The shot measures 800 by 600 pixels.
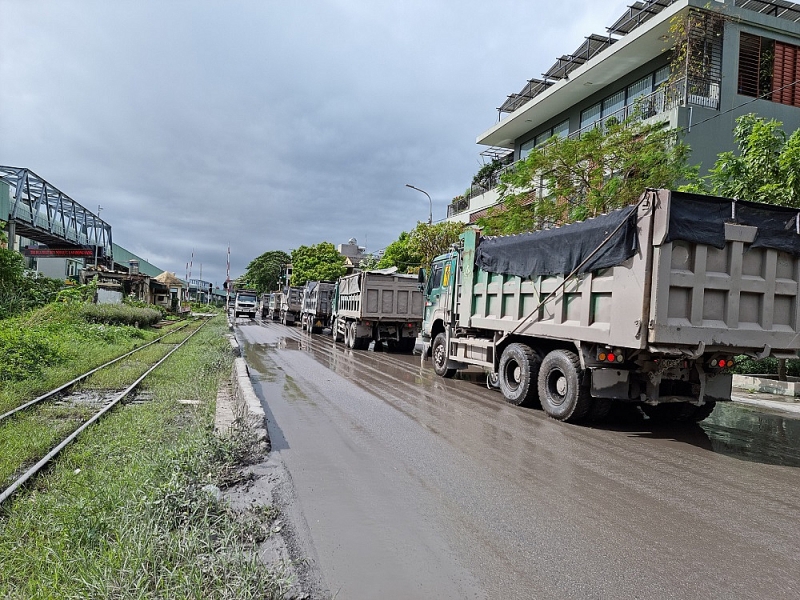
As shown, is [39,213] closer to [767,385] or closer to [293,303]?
[293,303]

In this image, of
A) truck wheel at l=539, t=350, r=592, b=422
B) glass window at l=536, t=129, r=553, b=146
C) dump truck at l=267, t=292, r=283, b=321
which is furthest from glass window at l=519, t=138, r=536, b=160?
dump truck at l=267, t=292, r=283, b=321

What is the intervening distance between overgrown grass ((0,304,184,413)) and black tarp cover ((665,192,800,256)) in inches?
355

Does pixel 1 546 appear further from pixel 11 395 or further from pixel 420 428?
pixel 11 395

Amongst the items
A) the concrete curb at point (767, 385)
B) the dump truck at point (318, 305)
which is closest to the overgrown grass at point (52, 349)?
the dump truck at point (318, 305)

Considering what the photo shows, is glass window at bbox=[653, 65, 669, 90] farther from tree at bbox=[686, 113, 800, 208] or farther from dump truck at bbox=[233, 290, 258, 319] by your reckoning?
dump truck at bbox=[233, 290, 258, 319]

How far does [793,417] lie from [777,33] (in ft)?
54.5

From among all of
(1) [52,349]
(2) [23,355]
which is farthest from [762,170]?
(1) [52,349]

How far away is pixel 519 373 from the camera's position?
9625 millimetres

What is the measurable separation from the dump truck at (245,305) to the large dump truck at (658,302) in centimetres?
4800

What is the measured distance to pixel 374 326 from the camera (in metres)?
20.9

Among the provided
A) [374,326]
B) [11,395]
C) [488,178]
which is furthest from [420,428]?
→ [488,178]

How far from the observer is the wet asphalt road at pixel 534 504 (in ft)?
11.4

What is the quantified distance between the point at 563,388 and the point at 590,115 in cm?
1999

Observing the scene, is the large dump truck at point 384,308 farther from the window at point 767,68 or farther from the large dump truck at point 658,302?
the window at point 767,68
